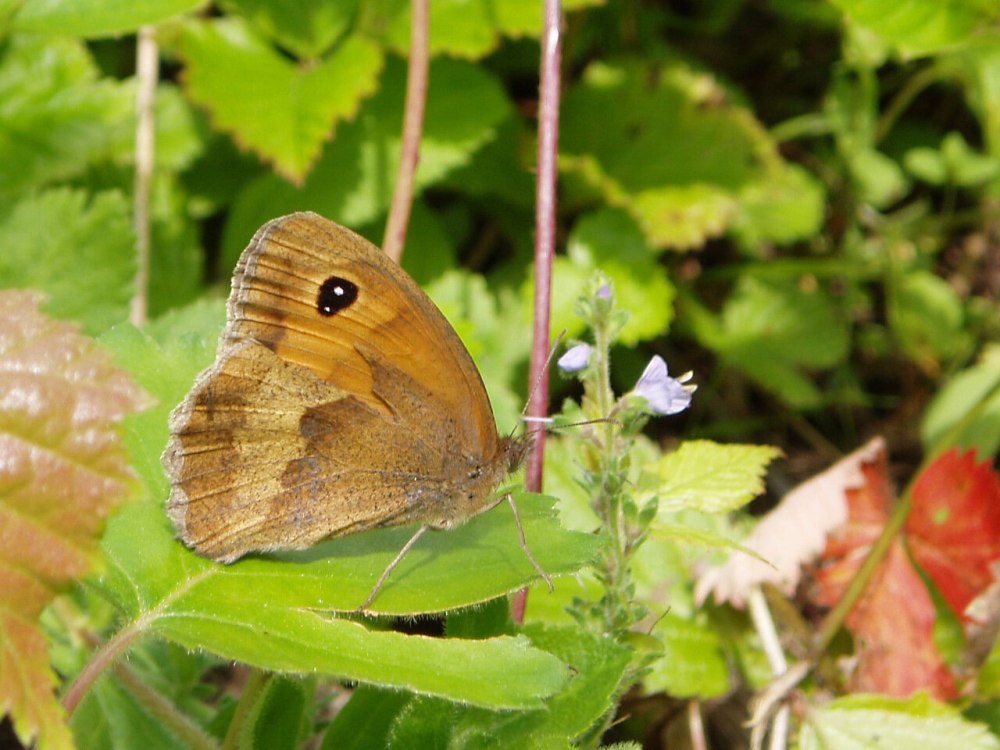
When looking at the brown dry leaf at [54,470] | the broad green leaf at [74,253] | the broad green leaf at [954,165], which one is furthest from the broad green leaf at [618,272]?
the brown dry leaf at [54,470]

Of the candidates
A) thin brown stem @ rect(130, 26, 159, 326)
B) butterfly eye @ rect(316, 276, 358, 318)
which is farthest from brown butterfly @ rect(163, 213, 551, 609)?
thin brown stem @ rect(130, 26, 159, 326)

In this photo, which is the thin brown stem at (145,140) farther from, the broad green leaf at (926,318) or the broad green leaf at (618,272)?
the broad green leaf at (926,318)

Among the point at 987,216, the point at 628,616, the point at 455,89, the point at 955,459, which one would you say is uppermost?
the point at 455,89

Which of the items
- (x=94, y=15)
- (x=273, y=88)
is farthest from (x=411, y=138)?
(x=94, y=15)

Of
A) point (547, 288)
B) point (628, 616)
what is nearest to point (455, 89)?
point (547, 288)

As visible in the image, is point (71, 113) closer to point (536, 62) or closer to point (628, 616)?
point (536, 62)

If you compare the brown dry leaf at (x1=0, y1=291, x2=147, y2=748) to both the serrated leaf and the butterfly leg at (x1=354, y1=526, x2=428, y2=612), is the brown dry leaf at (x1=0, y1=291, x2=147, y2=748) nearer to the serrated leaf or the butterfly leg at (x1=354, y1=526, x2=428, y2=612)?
the butterfly leg at (x1=354, y1=526, x2=428, y2=612)

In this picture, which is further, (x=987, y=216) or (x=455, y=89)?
(x=987, y=216)

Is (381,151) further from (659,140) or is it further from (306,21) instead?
(659,140)
